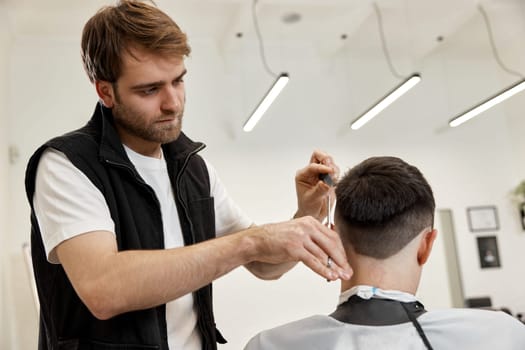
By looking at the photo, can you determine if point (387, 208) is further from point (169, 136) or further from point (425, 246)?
point (169, 136)

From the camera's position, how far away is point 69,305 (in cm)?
122

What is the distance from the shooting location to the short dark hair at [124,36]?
1288mm

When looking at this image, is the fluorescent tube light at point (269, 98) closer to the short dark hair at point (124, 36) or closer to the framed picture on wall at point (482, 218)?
the framed picture on wall at point (482, 218)

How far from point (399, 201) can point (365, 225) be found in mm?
103

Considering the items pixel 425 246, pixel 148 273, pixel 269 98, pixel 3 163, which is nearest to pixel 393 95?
pixel 269 98

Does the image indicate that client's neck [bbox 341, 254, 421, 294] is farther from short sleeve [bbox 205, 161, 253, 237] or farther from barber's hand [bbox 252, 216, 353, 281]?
short sleeve [bbox 205, 161, 253, 237]

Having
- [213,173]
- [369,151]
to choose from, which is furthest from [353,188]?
[369,151]

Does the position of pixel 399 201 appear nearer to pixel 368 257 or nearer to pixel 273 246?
pixel 368 257

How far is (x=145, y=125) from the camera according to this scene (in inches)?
52.7

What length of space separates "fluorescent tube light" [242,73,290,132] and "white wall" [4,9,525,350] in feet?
1.98

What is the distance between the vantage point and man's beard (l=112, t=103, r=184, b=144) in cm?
133

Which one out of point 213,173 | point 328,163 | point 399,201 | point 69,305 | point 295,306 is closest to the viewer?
point 69,305

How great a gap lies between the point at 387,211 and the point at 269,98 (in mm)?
3721

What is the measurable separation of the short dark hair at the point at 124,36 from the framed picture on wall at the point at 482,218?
243 inches
